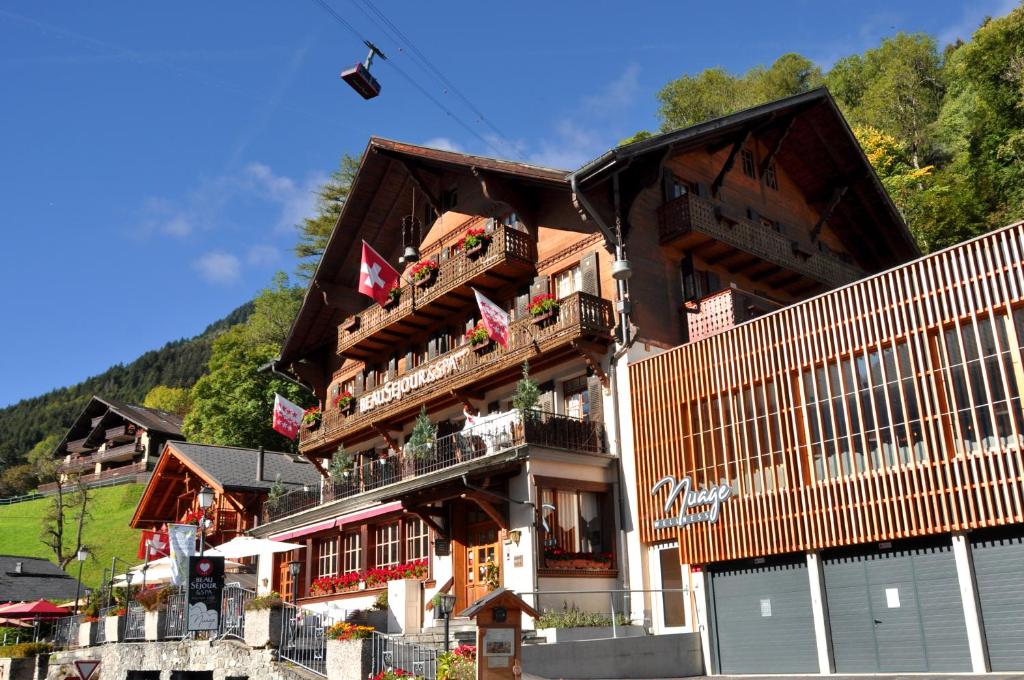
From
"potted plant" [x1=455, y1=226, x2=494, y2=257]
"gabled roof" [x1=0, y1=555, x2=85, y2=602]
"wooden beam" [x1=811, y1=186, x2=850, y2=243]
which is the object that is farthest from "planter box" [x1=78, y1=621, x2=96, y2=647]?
"wooden beam" [x1=811, y1=186, x2=850, y2=243]

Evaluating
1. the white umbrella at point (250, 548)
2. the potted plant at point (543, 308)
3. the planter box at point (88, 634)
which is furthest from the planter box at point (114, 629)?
the potted plant at point (543, 308)

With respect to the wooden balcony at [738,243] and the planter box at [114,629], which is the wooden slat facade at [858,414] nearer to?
the wooden balcony at [738,243]

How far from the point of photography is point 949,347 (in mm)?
17125

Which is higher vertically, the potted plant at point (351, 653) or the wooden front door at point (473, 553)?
the wooden front door at point (473, 553)

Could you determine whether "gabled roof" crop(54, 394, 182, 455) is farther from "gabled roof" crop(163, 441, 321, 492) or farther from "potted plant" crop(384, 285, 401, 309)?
"potted plant" crop(384, 285, 401, 309)

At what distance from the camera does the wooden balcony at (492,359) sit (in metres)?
23.6

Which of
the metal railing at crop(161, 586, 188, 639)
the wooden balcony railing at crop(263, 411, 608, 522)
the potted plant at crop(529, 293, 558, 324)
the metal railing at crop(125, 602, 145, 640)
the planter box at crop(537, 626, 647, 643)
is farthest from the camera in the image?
the potted plant at crop(529, 293, 558, 324)

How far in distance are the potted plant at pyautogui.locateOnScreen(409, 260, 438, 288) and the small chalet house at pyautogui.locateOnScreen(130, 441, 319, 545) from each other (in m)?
10.8

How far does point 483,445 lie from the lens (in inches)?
965

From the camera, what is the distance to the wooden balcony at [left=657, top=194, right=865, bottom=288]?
82.7ft

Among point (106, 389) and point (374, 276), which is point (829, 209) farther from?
point (106, 389)

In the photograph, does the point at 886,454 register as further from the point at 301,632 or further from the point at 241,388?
the point at 241,388

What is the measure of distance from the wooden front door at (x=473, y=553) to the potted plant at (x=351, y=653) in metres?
7.29

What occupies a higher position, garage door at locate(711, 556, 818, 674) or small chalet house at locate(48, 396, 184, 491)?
small chalet house at locate(48, 396, 184, 491)
